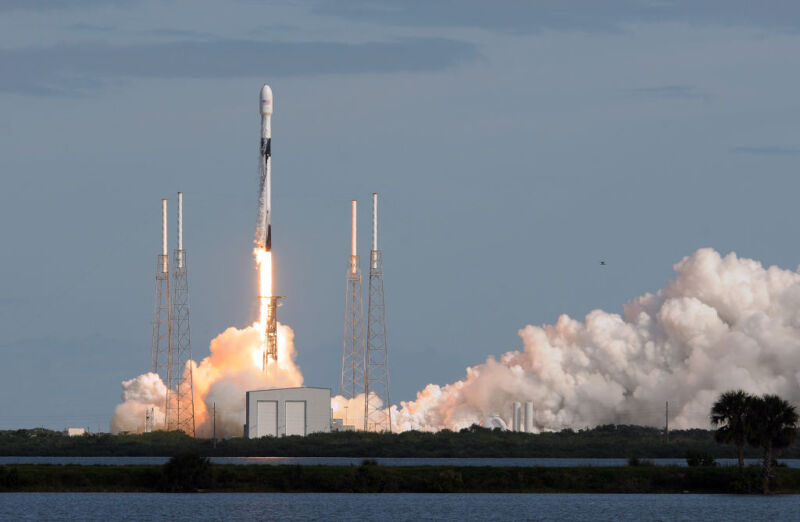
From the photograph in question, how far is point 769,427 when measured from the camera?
110 meters

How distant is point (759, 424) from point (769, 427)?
727 millimetres

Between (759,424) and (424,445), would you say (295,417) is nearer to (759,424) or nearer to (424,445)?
(424,445)

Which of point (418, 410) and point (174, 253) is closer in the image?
point (174, 253)

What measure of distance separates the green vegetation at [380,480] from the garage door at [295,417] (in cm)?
4851

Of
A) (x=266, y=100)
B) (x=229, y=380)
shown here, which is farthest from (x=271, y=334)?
(x=266, y=100)

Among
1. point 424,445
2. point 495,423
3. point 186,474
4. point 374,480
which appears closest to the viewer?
point 186,474

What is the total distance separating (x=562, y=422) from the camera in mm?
185500

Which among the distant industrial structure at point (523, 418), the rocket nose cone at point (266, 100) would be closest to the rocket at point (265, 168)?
the rocket nose cone at point (266, 100)

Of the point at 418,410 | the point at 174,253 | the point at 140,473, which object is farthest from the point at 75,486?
the point at 418,410

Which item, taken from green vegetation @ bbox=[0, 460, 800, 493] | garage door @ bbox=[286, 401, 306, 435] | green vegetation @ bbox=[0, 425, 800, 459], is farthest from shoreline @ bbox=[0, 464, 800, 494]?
garage door @ bbox=[286, 401, 306, 435]
